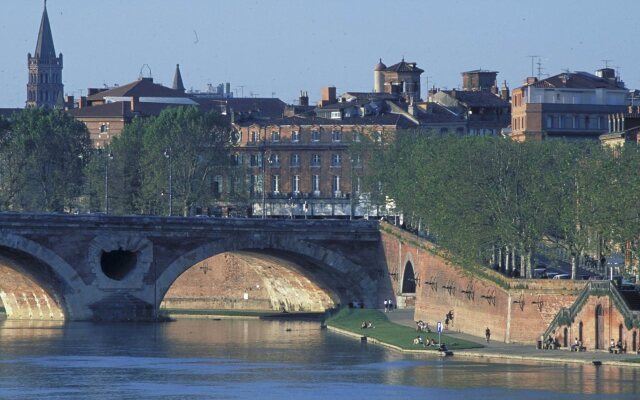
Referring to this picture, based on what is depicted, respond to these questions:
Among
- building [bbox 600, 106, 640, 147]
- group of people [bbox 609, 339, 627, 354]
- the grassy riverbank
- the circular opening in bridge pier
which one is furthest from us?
building [bbox 600, 106, 640, 147]

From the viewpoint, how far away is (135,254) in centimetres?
14250

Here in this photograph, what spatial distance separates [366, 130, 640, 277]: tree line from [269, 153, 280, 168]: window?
4914 cm

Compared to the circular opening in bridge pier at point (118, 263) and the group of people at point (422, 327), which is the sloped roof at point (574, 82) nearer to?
the circular opening in bridge pier at point (118, 263)

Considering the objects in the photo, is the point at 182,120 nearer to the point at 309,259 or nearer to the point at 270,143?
the point at 270,143

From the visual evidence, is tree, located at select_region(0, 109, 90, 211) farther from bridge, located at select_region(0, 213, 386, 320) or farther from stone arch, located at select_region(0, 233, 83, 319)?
stone arch, located at select_region(0, 233, 83, 319)

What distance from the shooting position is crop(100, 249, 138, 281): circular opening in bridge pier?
142m

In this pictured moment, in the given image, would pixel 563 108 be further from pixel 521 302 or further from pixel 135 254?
pixel 521 302

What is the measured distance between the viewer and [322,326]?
142m

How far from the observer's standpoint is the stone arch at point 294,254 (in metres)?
143

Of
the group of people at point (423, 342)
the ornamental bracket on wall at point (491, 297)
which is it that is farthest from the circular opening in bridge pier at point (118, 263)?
the ornamental bracket on wall at point (491, 297)

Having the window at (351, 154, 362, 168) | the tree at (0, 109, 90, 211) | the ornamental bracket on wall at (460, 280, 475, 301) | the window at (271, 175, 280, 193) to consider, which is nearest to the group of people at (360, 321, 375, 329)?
the ornamental bracket on wall at (460, 280, 475, 301)

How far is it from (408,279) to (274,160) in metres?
47.6

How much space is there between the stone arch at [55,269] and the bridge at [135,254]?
0.18ft

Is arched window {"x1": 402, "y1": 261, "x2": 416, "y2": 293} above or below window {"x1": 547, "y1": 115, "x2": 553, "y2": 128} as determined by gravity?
below
